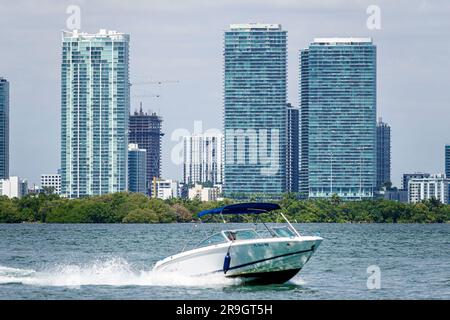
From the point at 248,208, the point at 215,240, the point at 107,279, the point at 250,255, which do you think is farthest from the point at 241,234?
the point at 107,279

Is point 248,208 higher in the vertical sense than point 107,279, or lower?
higher

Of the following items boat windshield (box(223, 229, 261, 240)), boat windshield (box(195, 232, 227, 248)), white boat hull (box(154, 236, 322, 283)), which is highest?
boat windshield (box(223, 229, 261, 240))

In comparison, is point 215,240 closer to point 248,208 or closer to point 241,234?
point 241,234

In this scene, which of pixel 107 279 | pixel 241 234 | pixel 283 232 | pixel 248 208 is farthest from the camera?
pixel 107 279

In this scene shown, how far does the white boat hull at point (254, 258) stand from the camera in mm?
42156

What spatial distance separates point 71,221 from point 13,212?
29.7 ft

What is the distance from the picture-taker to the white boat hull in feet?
138

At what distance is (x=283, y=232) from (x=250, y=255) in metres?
1.48

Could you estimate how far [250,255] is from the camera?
139 feet

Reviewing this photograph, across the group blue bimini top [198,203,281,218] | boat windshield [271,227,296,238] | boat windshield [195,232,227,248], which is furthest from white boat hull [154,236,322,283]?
blue bimini top [198,203,281,218]

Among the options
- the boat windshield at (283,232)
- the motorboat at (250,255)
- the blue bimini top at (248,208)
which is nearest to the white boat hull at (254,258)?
the motorboat at (250,255)

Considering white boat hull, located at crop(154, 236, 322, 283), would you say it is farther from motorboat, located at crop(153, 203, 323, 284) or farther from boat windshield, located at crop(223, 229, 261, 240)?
boat windshield, located at crop(223, 229, 261, 240)
